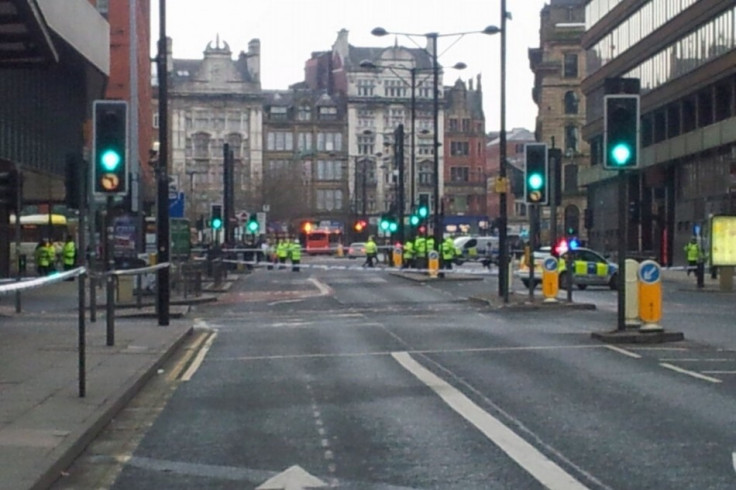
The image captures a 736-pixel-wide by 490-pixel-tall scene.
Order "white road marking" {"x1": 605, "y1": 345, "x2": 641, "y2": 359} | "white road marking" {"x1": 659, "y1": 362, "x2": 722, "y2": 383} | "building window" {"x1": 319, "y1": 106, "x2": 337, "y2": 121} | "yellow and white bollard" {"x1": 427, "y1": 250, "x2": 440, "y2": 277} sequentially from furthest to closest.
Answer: "building window" {"x1": 319, "y1": 106, "x2": 337, "y2": 121} < "yellow and white bollard" {"x1": 427, "y1": 250, "x2": 440, "y2": 277} < "white road marking" {"x1": 605, "y1": 345, "x2": 641, "y2": 359} < "white road marking" {"x1": 659, "y1": 362, "x2": 722, "y2": 383}

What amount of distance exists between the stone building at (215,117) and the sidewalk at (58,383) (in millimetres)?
96442

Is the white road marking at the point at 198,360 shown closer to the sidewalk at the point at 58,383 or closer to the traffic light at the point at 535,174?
the sidewalk at the point at 58,383

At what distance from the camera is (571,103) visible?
111m

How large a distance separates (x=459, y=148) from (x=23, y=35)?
11705 cm

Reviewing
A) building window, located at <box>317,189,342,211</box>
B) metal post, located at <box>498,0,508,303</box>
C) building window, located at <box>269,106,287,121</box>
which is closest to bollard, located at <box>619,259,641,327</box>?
metal post, located at <box>498,0,508,303</box>

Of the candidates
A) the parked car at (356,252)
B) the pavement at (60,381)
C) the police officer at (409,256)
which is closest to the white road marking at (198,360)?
the pavement at (60,381)

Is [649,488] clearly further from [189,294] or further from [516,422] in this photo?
[189,294]

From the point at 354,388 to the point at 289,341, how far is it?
731 centimetres

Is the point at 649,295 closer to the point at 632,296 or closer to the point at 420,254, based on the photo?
the point at 632,296

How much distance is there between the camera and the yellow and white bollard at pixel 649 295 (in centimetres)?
2134

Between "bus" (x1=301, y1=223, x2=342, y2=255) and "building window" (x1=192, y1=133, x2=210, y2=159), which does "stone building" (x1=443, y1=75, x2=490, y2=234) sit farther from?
"building window" (x1=192, y1=133, x2=210, y2=159)

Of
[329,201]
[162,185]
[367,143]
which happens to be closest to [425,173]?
[367,143]

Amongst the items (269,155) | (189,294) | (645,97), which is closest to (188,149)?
(269,155)

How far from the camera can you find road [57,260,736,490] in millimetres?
10102
